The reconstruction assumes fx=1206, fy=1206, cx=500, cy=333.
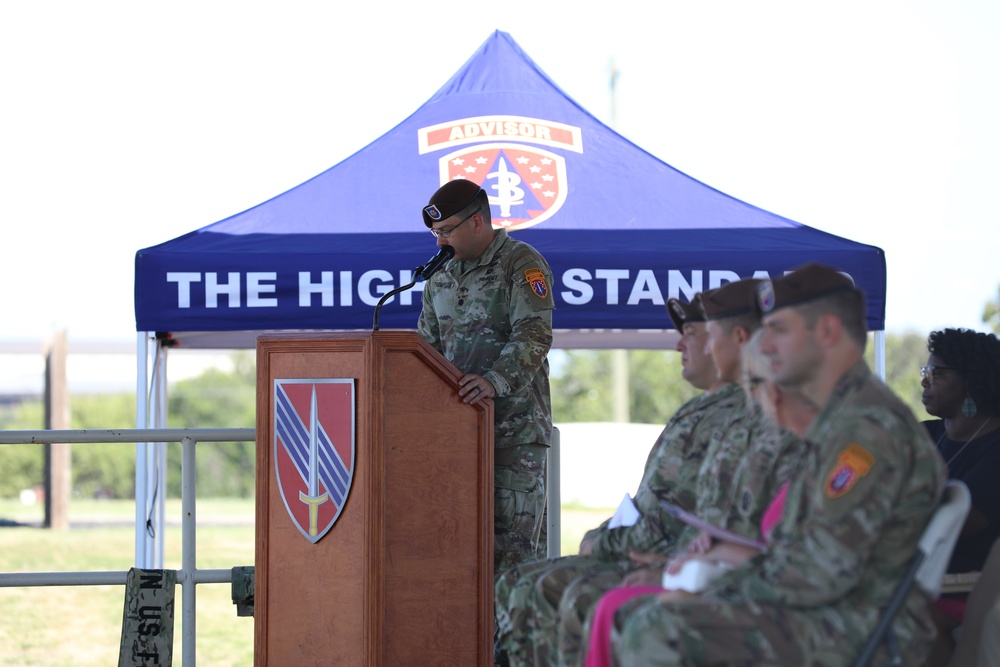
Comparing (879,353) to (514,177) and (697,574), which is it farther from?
(697,574)

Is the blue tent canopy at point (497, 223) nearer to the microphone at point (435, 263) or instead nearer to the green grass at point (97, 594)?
the green grass at point (97, 594)

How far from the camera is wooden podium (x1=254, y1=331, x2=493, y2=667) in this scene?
373 cm

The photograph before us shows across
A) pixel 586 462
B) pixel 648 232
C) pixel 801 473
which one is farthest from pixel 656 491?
pixel 586 462

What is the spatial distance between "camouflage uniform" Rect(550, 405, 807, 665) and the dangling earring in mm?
1180

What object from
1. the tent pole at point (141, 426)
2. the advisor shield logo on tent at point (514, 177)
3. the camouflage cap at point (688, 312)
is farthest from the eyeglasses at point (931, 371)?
the tent pole at point (141, 426)

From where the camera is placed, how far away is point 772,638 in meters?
2.43

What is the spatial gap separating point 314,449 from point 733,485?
144 centimetres

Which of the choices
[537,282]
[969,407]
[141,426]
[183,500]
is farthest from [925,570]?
[141,426]

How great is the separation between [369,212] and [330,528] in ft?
10.3

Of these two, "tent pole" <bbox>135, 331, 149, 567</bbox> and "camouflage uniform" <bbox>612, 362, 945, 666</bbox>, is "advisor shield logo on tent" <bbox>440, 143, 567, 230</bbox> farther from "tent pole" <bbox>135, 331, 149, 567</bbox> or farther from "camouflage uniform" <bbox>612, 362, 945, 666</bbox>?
"camouflage uniform" <bbox>612, 362, 945, 666</bbox>

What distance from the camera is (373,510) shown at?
3.71 m

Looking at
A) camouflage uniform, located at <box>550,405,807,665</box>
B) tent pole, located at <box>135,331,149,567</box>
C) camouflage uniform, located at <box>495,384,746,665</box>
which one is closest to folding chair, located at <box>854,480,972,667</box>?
camouflage uniform, located at <box>550,405,807,665</box>

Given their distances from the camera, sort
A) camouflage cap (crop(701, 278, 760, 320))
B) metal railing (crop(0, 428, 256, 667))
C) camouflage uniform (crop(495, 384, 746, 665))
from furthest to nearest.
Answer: metal railing (crop(0, 428, 256, 667))
camouflage uniform (crop(495, 384, 746, 665))
camouflage cap (crop(701, 278, 760, 320))

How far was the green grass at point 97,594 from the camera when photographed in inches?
335
